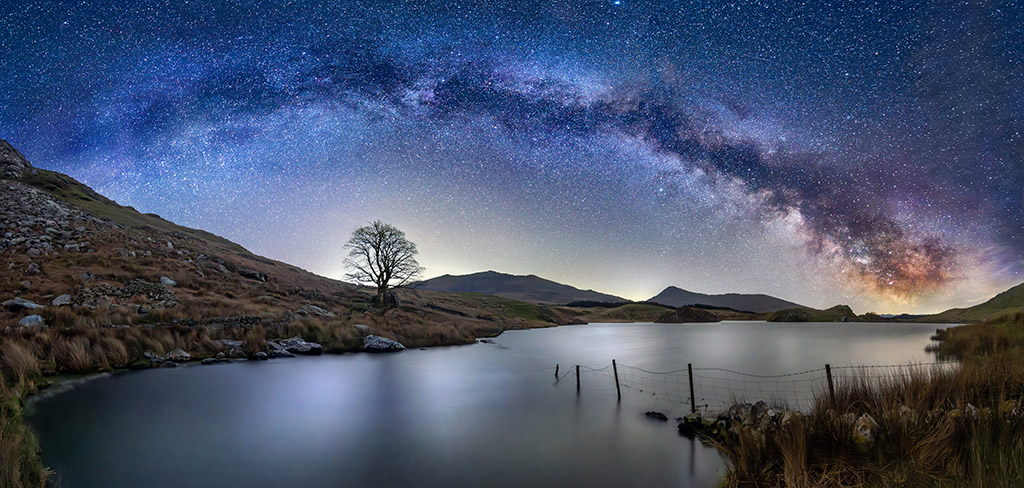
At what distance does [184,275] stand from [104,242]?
1012 cm

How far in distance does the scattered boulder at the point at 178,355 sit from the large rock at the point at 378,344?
11.3 m

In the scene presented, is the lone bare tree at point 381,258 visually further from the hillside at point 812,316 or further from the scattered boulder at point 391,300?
the hillside at point 812,316

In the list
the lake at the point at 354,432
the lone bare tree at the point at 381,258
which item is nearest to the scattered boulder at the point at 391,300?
the lone bare tree at the point at 381,258

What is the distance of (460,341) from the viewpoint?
137 feet

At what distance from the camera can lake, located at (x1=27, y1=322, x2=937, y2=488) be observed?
826cm

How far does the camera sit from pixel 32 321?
61.4ft

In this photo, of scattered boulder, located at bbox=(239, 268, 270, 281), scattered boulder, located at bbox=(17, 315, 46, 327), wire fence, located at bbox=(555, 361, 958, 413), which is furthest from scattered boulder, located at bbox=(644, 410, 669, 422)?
scattered boulder, located at bbox=(239, 268, 270, 281)

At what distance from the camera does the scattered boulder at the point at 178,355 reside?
20.1m

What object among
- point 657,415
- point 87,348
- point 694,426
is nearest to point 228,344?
point 87,348

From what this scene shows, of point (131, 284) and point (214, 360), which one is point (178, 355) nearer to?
point (214, 360)

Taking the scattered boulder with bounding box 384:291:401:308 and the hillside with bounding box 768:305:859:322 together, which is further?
the hillside with bounding box 768:305:859:322

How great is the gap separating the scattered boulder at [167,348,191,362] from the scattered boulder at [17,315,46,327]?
535cm

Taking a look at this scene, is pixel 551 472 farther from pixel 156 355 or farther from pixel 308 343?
pixel 308 343

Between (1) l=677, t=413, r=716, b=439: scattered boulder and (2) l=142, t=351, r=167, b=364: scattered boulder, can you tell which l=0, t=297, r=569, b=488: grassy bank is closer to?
(2) l=142, t=351, r=167, b=364: scattered boulder
